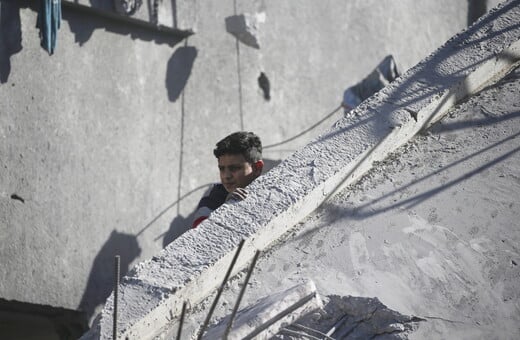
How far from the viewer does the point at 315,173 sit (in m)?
4.07

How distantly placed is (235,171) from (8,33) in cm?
314

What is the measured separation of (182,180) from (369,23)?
12.9 feet

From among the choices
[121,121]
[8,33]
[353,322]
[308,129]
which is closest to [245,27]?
[308,129]

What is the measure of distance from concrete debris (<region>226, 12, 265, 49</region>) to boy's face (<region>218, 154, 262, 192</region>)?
4.57 metres

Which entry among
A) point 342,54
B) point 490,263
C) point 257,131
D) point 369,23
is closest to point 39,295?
point 257,131

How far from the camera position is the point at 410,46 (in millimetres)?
12461

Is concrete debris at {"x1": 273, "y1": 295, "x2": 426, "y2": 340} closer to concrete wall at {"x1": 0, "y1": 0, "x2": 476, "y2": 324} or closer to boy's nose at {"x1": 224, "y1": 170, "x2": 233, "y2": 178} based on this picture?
boy's nose at {"x1": 224, "y1": 170, "x2": 233, "y2": 178}

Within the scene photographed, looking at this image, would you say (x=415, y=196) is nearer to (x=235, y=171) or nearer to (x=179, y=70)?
(x=235, y=171)

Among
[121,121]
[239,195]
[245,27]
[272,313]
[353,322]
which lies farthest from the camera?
[245,27]

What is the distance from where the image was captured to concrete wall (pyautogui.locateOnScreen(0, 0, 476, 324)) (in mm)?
7277

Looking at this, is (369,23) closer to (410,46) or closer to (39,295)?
(410,46)

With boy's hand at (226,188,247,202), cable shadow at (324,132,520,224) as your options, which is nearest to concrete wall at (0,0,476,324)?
boy's hand at (226,188,247,202)

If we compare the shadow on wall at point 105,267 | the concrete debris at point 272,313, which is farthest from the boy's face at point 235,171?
the shadow on wall at point 105,267

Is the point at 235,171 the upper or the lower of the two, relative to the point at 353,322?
upper
